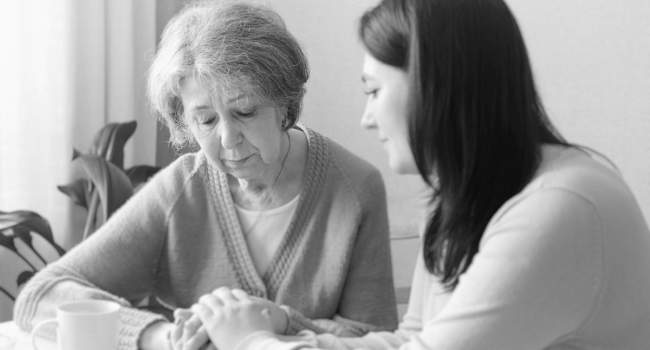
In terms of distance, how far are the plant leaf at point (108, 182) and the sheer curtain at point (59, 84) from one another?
27cm

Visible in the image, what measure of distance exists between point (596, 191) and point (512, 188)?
0.11m

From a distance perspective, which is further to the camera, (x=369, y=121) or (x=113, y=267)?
(x=113, y=267)

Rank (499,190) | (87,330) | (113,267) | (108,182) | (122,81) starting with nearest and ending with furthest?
(499,190)
(87,330)
(113,267)
(108,182)
(122,81)

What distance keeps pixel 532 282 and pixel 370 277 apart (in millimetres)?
796

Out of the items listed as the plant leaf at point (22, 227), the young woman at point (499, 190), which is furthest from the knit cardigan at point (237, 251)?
the plant leaf at point (22, 227)

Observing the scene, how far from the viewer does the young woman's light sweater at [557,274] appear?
98cm

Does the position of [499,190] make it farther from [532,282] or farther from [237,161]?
[237,161]

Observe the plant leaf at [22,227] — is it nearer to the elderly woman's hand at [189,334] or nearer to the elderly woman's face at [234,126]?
the elderly woman's face at [234,126]

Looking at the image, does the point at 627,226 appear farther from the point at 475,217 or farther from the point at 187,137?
the point at 187,137

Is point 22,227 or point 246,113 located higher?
point 246,113

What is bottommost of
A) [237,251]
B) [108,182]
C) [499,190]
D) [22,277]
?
[22,277]

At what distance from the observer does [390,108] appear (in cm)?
111

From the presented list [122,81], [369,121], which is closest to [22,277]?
[122,81]

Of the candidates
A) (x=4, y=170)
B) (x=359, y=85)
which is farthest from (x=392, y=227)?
(x=4, y=170)
